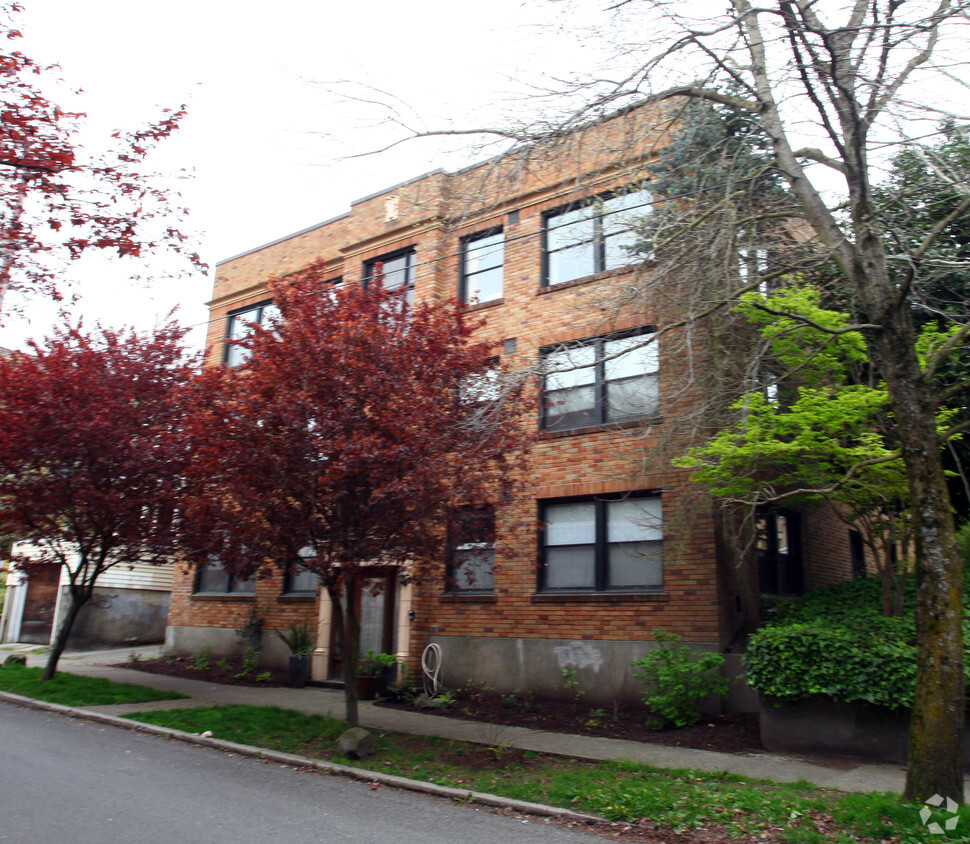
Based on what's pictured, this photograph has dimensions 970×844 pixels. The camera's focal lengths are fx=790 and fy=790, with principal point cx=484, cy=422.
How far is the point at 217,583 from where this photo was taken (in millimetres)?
19812

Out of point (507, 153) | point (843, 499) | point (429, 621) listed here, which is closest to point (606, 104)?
point (507, 153)

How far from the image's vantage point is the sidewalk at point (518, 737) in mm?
8305

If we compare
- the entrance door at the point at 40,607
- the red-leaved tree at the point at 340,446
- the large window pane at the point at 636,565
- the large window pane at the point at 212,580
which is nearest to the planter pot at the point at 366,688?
the red-leaved tree at the point at 340,446

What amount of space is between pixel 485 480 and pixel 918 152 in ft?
19.8

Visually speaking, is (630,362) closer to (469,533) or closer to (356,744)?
(469,533)

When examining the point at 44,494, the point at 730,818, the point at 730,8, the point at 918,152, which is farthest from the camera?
the point at 44,494

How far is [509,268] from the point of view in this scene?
632 inches

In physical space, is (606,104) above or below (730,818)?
above

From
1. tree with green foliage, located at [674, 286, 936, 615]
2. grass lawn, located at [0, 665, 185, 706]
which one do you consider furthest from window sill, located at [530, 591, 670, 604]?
grass lawn, located at [0, 665, 185, 706]

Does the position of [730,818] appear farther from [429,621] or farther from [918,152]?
[429,621]

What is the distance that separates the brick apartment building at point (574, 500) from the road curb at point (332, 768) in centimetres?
232

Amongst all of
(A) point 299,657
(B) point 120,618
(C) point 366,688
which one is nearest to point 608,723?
(C) point 366,688

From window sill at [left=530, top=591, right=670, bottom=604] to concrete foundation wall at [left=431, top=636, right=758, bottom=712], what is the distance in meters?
0.66

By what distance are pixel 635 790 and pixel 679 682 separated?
4072mm
